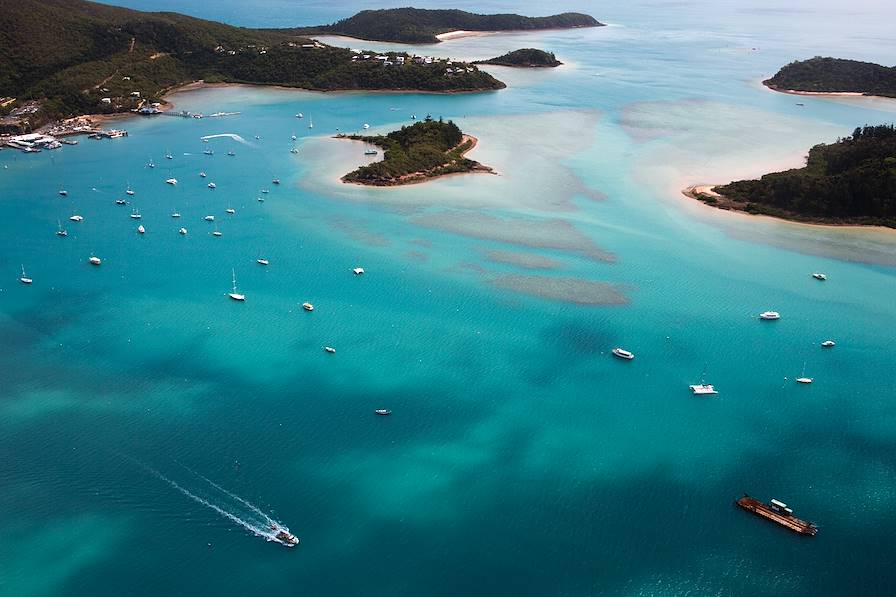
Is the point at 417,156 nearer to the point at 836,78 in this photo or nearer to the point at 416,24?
the point at 836,78

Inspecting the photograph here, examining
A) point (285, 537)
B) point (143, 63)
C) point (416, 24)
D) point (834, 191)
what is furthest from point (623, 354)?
point (416, 24)

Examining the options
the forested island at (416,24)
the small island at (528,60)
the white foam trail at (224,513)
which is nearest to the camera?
the white foam trail at (224,513)

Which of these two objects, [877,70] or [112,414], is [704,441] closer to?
[112,414]

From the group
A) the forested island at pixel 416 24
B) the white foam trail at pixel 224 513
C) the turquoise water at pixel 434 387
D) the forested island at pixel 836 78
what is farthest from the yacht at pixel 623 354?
the forested island at pixel 416 24

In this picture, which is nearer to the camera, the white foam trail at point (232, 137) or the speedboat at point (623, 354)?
the speedboat at point (623, 354)

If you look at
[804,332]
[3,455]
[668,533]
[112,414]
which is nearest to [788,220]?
[804,332]

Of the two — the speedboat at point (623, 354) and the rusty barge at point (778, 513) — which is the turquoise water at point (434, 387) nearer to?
the rusty barge at point (778, 513)

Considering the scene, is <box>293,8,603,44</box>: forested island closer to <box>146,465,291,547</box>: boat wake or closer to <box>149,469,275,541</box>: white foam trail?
<box>149,469,275,541</box>: white foam trail
